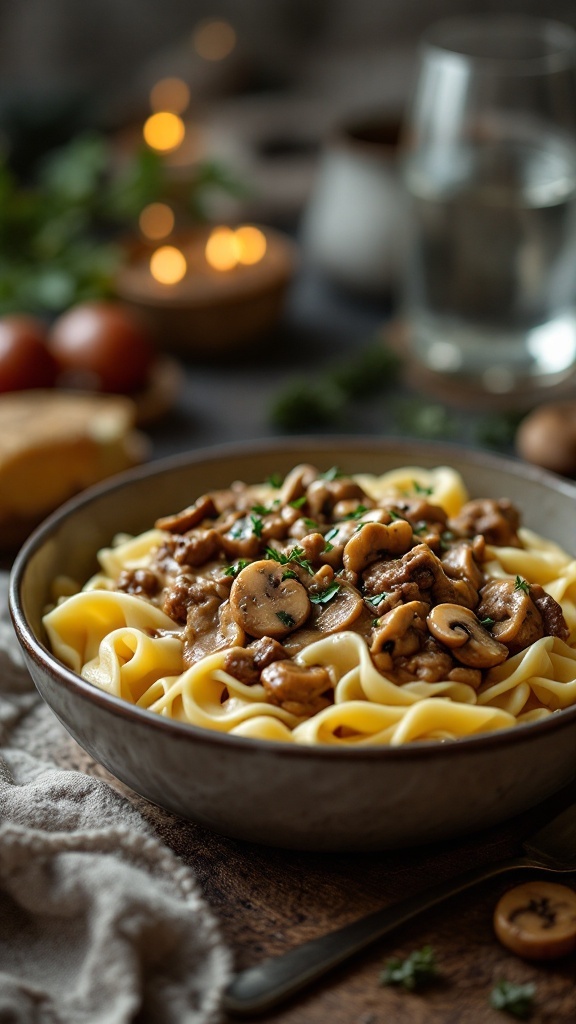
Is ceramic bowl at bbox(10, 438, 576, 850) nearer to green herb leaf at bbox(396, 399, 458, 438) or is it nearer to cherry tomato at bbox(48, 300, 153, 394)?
green herb leaf at bbox(396, 399, 458, 438)

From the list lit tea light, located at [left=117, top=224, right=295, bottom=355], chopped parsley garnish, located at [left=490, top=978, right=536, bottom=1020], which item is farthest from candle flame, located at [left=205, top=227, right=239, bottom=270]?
chopped parsley garnish, located at [left=490, top=978, right=536, bottom=1020]

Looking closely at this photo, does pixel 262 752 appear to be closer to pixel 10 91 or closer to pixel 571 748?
pixel 571 748

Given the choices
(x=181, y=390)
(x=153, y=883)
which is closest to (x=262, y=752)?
(x=153, y=883)

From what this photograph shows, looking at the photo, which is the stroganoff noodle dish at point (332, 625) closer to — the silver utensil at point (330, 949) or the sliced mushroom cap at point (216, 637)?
the sliced mushroom cap at point (216, 637)

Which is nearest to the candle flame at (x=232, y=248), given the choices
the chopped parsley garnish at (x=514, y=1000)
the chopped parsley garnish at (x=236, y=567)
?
the chopped parsley garnish at (x=236, y=567)

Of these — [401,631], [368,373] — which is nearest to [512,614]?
[401,631]

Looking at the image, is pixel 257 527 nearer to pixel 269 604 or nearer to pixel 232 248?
pixel 269 604

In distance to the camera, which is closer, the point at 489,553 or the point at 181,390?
the point at 489,553
